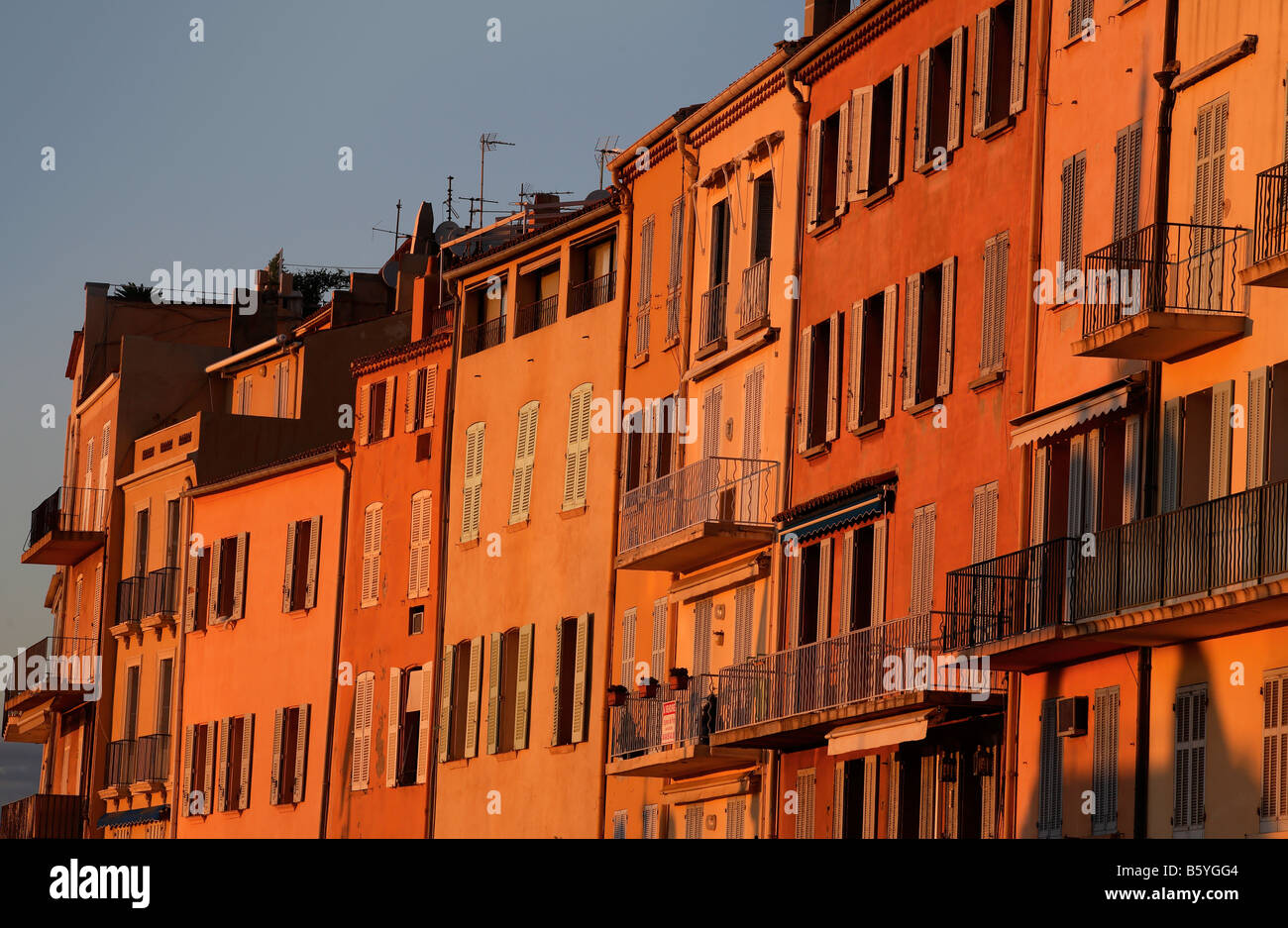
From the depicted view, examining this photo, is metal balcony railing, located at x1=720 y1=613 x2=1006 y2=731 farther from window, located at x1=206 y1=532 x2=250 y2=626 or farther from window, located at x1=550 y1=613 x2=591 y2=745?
window, located at x1=206 y1=532 x2=250 y2=626

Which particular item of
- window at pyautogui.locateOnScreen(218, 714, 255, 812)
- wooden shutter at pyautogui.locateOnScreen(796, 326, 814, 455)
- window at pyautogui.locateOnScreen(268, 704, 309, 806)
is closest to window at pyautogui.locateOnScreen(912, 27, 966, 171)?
wooden shutter at pyautogui.locateOnScreen(796, 326, 814, 455)

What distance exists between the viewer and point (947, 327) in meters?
33.8

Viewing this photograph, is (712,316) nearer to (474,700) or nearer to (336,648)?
(474,700)

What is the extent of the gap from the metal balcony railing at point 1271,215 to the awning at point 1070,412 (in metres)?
2.83

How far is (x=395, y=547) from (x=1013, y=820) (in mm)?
24211

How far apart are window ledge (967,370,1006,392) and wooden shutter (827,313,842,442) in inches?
176

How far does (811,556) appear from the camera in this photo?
37.6m

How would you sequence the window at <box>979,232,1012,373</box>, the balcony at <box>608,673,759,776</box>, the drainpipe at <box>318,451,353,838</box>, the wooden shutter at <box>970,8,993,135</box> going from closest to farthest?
the window at <box>979,232,1012,373</box> → the wooden shutter at <box>970,8,993,135</box> → the balcony at <box>608,673,759,776</box> → the drainpipe at <box>318,451,353,838</box>

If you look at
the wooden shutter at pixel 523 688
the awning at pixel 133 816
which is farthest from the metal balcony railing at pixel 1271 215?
the awning at pixel 133 816

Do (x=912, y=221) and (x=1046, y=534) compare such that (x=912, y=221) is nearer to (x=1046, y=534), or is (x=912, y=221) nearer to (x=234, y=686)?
(x=1046, y=534)

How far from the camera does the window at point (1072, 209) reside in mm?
30656

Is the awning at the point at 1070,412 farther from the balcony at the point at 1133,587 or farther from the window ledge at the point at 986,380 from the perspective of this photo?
the balcony at the point at 1133,587

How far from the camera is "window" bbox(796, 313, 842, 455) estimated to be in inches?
1468
